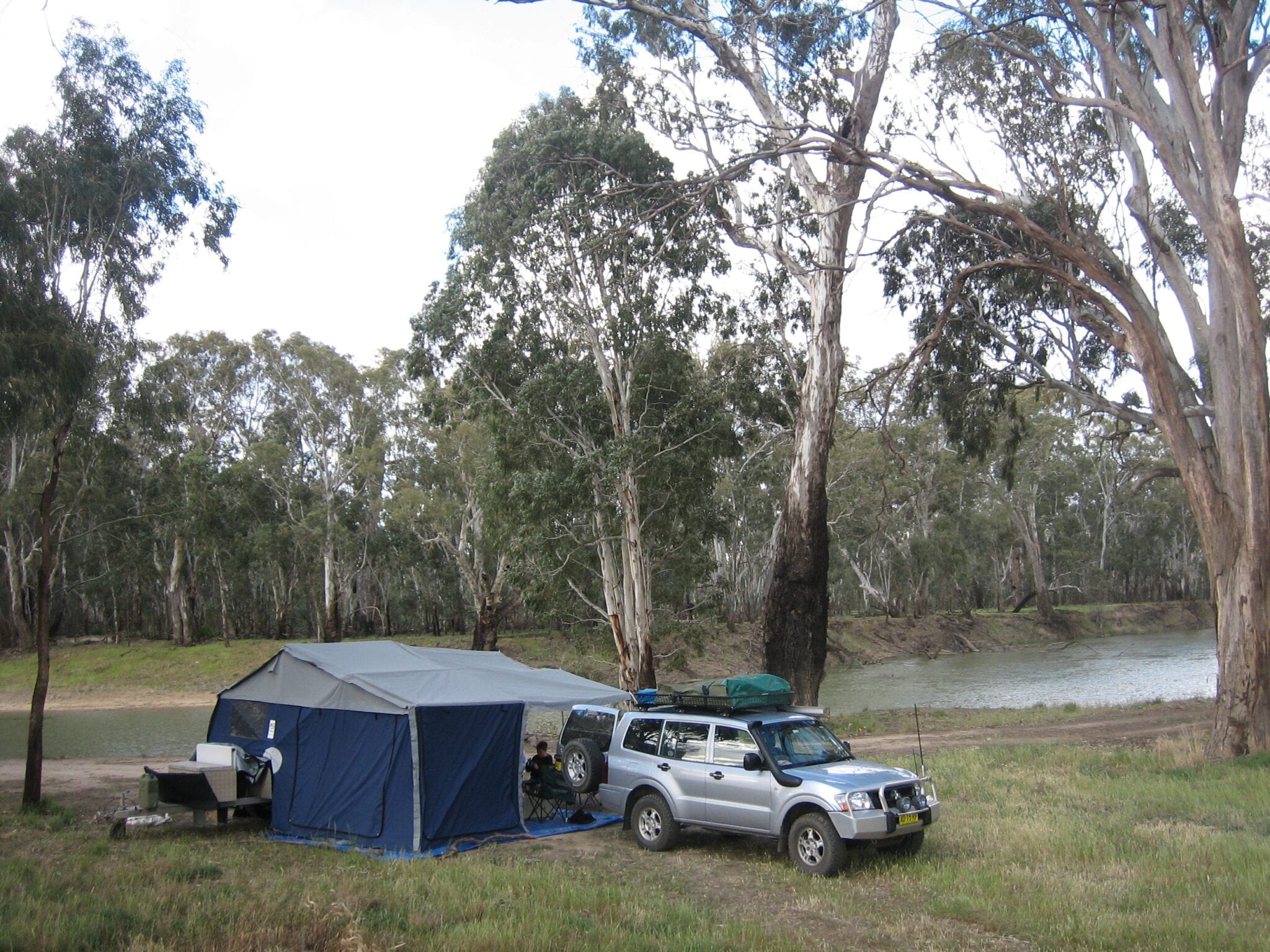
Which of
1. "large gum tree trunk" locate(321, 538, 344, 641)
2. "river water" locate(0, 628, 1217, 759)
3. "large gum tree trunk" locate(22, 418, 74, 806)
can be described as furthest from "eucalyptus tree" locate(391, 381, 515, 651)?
"large gum tree trunk" locate(22, 418, 74, 806)

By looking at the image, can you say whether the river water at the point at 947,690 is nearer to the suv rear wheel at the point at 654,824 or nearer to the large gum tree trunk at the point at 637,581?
the large gum tree trunk at the point at 637,581

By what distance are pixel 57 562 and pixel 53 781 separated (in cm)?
2903

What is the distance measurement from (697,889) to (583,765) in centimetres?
266

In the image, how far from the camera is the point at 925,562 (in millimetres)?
54062

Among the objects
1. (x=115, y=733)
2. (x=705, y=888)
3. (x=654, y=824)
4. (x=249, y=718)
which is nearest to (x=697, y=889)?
(x=705, y=888)

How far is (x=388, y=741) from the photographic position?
33.7 ft

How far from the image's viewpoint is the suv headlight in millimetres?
8406

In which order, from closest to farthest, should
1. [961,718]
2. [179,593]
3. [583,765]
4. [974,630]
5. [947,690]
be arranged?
1. [583,765]
2. [961,718]
3. [947,690]
4. [179,593]
5. [974,630]

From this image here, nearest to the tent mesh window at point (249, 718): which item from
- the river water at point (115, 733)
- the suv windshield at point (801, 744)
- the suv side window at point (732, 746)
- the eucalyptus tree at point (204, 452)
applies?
the suv side window at point (732, 746)

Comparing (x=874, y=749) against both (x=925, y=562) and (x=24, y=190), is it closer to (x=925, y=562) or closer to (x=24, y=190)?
(x=24, y=190)

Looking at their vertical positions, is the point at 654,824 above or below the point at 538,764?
below

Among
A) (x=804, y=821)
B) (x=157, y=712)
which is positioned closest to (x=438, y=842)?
(x=804, y=821)

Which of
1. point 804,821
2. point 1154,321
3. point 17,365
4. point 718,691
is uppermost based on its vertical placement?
point 1154,321

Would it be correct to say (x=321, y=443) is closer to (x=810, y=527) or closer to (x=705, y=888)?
(x=810, y=527)
